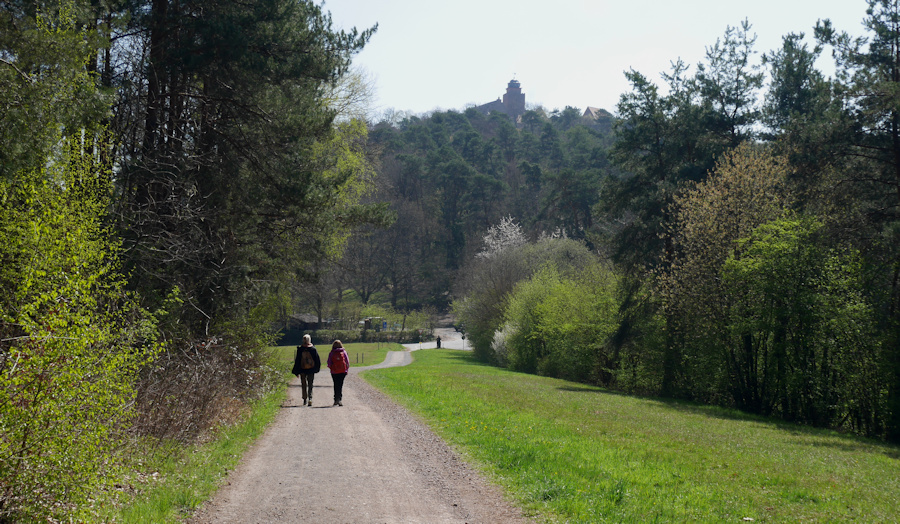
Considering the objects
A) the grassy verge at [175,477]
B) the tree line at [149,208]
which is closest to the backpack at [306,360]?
the tree line at [149,208]

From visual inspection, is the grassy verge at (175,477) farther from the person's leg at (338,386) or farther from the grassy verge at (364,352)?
the grassy verge at (364,352)

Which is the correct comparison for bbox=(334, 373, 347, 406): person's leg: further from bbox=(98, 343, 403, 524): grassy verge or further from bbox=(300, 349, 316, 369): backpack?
bbox=(98, 343, 403, 524): grassy verge

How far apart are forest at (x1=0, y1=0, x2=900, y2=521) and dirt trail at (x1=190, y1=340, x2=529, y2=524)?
1.41 meters

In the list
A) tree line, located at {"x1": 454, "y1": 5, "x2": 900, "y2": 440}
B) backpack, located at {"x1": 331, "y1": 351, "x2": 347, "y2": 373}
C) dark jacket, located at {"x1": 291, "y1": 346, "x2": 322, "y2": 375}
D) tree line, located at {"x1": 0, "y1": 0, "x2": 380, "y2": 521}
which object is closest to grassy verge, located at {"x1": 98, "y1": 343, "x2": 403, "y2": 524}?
tree line, located at {"x1": 0, "y1": 0, "x2": 380, "y2": 521}

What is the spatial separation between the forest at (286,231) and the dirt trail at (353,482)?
1409mm

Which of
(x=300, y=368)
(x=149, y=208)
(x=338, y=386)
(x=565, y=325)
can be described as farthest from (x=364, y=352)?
(x=149, y=208)

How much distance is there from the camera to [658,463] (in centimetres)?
922

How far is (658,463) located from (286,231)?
1080cm

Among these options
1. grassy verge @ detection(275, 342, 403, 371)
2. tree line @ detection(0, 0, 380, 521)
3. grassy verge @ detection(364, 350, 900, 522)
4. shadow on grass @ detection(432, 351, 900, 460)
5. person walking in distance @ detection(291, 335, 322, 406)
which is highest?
tree line @ detection(0, 0, 380, 521)

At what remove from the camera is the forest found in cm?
629

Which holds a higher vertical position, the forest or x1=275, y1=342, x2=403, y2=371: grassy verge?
the forest

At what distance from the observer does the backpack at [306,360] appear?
50.4 ft

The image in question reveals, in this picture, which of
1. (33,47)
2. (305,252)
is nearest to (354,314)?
(305,252)

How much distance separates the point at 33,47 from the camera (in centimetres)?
870
